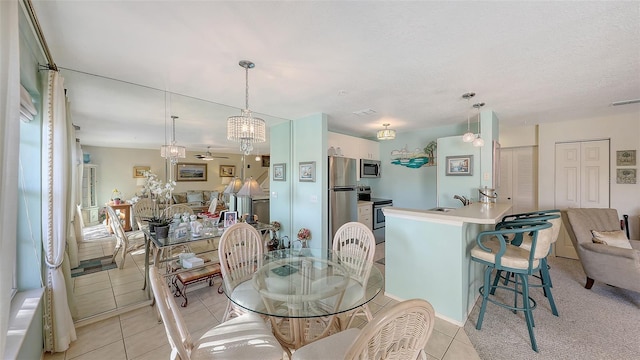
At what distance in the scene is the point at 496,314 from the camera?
2.43 m

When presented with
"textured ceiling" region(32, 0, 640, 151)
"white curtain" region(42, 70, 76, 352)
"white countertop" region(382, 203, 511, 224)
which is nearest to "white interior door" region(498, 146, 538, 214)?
"textured ceiling" region(32, 0, 640, 151)

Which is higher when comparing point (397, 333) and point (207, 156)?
point (207, 156)

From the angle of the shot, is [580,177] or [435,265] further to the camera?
[580,177]

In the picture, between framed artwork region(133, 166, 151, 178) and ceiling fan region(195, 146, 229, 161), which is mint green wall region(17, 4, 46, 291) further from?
ceiling fan region(195, 146, 229, 161)

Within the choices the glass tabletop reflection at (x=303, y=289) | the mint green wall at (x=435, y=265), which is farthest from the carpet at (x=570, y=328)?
the glass tabletop reflection at (x=303, y=289)

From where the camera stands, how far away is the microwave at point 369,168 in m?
5.10

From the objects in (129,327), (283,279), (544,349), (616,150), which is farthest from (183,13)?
(616,150)

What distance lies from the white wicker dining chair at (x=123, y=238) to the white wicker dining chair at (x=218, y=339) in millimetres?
1877

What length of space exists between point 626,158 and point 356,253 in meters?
4.63

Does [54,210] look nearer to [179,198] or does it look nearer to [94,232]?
[94,232]

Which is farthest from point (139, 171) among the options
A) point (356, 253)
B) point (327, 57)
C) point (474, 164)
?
point (474, 164)

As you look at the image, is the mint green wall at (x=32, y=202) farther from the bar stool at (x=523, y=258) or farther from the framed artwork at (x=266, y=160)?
the bar stool at (x=523, y=258)

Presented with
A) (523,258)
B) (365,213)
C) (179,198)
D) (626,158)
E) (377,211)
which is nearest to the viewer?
(523,258)

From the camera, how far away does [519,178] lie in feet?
15.0
